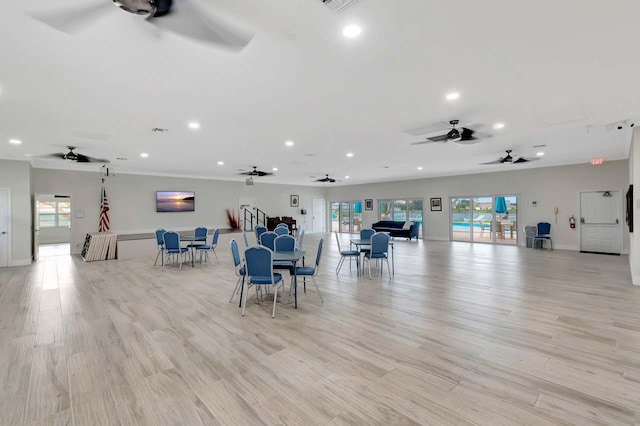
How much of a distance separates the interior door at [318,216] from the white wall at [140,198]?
9.56ft

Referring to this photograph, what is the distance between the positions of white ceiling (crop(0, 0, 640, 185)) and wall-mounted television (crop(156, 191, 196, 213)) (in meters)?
5.76

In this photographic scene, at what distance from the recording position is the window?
12984mm

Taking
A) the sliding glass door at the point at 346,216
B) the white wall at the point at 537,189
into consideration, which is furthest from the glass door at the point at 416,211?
the sliding glass door at the point at 346,216

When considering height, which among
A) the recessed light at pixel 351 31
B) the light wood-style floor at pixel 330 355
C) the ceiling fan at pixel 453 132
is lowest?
the light wood-style floor at pixel 330 355

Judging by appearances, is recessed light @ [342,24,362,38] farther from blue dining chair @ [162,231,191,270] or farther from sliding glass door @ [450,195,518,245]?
sliding glass door @ [450,195,518,245]

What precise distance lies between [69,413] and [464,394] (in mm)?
2993

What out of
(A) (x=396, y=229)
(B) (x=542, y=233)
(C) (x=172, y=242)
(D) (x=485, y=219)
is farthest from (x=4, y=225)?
(B) (x=542, y=233)

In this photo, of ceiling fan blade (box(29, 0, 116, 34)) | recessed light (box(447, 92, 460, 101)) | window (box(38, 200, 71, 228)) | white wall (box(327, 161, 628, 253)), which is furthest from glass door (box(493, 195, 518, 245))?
window (box(38, 200, 71, 228))

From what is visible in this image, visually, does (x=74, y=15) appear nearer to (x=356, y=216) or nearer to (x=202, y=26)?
(x=202, y=26)

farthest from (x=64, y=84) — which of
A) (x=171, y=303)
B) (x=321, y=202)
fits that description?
(x=321, y=202)

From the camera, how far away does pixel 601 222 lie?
938 cm

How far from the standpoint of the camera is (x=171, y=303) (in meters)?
4.70

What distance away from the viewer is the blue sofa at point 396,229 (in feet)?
43.6

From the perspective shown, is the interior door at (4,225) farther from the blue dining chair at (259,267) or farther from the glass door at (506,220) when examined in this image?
the glass door at (506,220)
